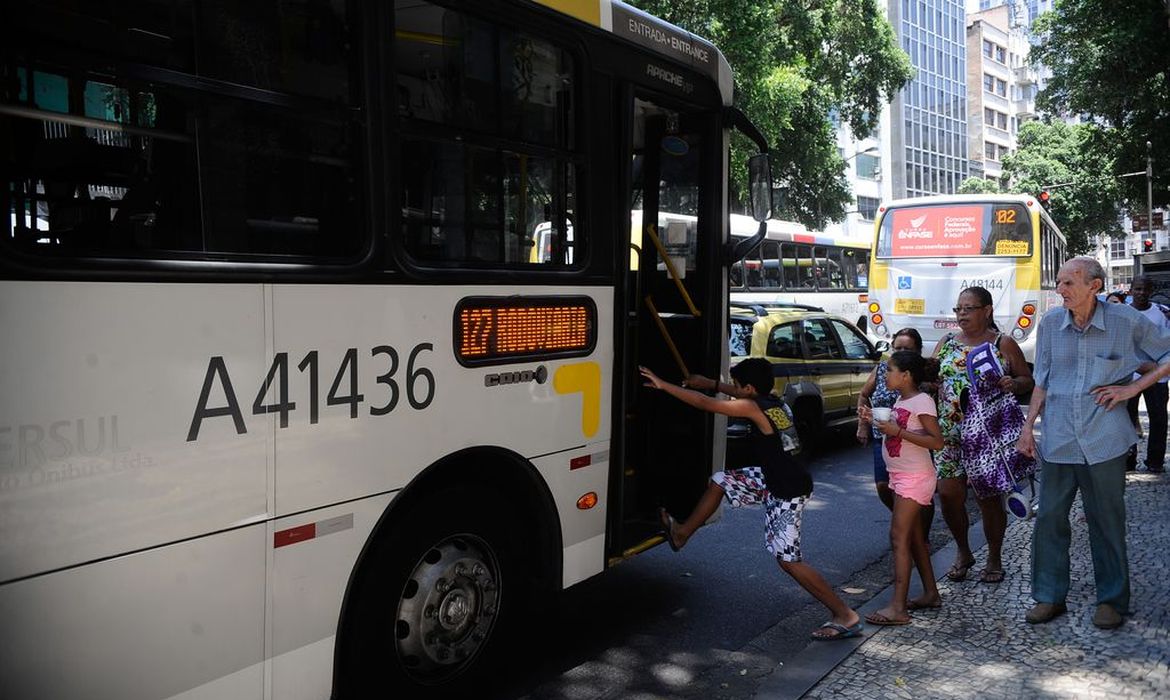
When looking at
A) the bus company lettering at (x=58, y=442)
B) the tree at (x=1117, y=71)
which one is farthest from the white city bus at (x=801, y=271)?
the bus company lettering at (x=58, y=442)

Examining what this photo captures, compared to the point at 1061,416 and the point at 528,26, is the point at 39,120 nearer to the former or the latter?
the point at 528,26

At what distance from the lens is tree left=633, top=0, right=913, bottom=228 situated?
56.8 ft

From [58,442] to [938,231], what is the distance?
50.7 feet

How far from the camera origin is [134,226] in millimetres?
2721

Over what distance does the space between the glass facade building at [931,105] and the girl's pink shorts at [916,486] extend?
62.5 meters

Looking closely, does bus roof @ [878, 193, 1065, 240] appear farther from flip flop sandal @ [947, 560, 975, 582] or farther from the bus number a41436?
the bus number a41436

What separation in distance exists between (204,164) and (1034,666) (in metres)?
4.15

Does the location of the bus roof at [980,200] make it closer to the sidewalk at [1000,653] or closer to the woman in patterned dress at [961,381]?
the woman in patterned dress at [961,381]

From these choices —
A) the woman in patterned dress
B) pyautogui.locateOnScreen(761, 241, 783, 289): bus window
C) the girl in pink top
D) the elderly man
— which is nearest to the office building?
pyautogui.locateOnScreen(761, 241, 783, 289): bus window

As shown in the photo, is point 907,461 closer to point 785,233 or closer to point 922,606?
point 922,606

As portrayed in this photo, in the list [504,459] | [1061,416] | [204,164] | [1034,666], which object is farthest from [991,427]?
[204,164]

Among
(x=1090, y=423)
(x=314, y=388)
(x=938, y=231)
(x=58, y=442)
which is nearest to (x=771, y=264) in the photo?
(x=938, y=231)

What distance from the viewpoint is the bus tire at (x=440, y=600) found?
11.7 feet

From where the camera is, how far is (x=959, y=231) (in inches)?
616
